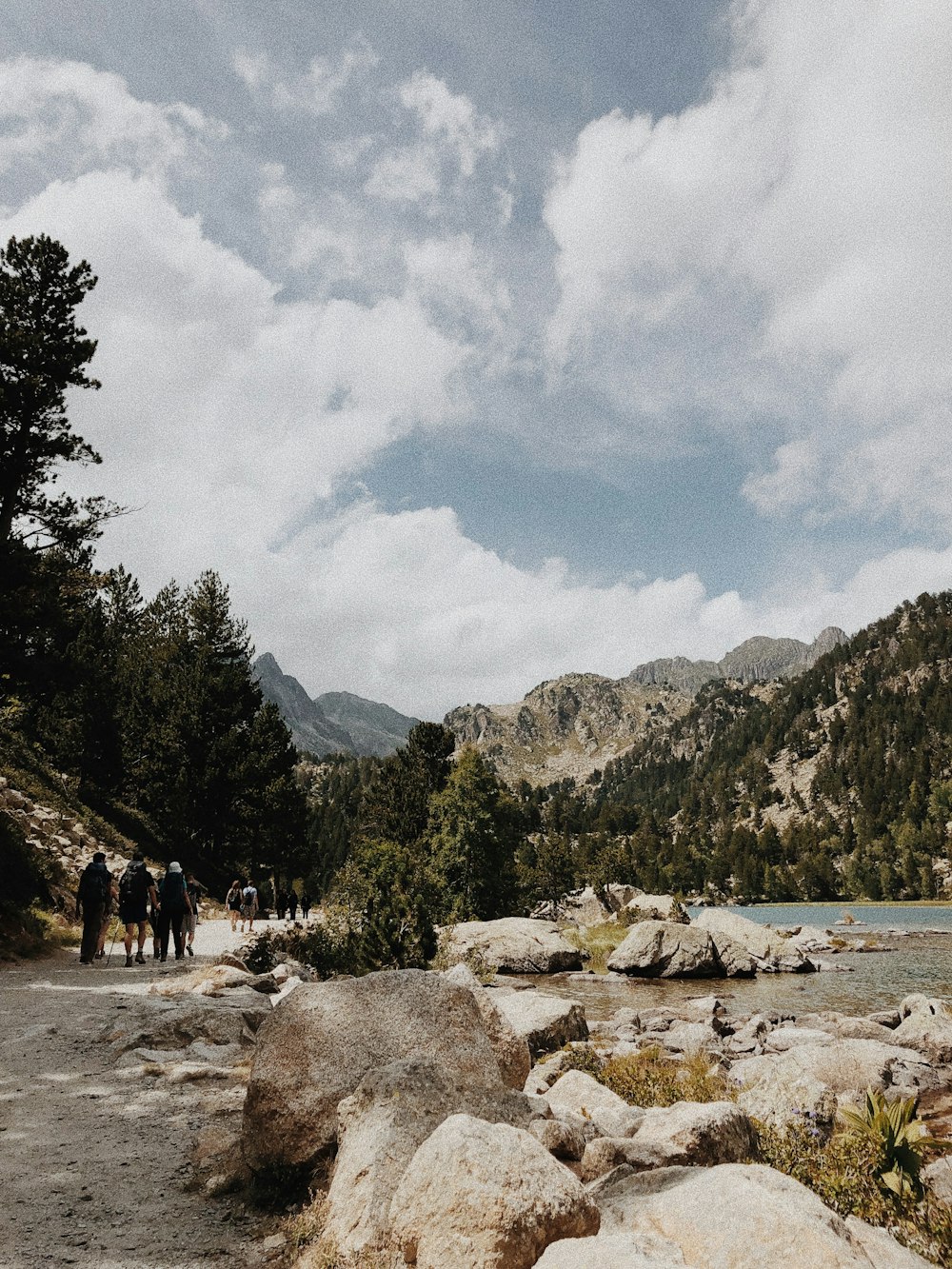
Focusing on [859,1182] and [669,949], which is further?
[669,949]

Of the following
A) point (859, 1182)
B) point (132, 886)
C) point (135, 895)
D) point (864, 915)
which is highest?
point (132, 886)

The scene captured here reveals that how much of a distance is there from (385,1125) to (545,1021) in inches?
534

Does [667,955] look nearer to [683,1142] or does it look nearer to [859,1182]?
[859,1182]

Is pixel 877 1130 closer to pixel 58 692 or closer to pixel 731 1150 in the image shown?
pixel 731 1150

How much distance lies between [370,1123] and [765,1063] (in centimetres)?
1204

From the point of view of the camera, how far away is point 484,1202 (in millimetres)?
4738

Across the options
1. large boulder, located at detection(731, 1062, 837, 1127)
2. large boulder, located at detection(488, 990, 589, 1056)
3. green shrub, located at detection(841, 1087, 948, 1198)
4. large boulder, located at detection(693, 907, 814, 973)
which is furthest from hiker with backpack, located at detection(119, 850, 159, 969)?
large boulder, located at detection(693, 907, 814, 973)

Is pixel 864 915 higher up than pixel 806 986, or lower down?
lower down

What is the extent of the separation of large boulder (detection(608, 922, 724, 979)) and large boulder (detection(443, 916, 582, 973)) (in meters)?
3.22

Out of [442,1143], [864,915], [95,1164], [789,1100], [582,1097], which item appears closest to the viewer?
[442,1143]

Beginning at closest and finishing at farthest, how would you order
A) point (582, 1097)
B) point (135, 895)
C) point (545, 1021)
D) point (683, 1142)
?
1. point (683, 1142)
2. point (582, 1097)
3. point (545, 1021)
4. point (135, 895)

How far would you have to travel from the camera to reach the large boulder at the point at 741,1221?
4.80 meters

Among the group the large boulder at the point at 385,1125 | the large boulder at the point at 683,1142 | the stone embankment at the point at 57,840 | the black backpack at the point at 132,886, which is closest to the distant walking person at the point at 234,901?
the stone embankment at the point at 57,840

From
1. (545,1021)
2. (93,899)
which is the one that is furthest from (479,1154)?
(93,899)
